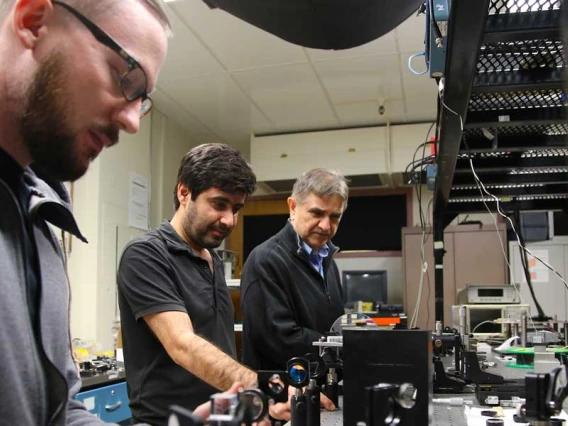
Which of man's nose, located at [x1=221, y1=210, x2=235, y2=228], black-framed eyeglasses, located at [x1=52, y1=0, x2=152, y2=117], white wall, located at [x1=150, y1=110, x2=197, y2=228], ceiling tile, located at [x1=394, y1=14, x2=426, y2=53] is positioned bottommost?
man's nose, located at [x1=221, y1=210, x2=235, y2=228]

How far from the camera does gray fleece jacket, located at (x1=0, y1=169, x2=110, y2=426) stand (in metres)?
0.70

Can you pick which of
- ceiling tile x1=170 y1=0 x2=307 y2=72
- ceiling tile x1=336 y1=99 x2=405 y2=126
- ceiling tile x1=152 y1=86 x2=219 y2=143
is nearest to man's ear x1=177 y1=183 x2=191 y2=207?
ceiling tile x1=170 y1=0 x2=307 y2=72

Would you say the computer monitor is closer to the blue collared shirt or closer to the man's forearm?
the blue collared shirt

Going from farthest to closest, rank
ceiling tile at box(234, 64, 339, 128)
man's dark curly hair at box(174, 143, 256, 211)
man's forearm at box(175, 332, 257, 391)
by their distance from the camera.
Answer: ceiling tile at box(234, 64, 339, 128) → man's dark curly hair at box(174, 143, 256, 211) → man's forearm at box(175, 332, 257, 391)

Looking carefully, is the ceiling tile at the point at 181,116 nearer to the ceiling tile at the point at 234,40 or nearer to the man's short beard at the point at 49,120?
the ceiling tile at the point at 234,40

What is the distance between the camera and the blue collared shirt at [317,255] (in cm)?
190

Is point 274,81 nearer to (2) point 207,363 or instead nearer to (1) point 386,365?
(2) point 207,363

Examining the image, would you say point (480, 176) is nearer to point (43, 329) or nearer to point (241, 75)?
point (43, 329)

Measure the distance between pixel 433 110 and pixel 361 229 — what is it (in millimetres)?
1465

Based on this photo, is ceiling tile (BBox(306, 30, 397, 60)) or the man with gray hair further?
ceiling tile (BBox(306, 30, 397, 60))

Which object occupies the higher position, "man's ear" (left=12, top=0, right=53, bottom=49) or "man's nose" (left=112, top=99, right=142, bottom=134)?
"man's ear" (left=12, top=0, right=53, bottom=49)

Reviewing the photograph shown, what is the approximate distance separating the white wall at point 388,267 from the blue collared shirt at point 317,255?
133 inches

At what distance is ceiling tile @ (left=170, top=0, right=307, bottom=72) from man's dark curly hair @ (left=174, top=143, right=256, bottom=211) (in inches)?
68.7

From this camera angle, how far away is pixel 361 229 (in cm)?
559
